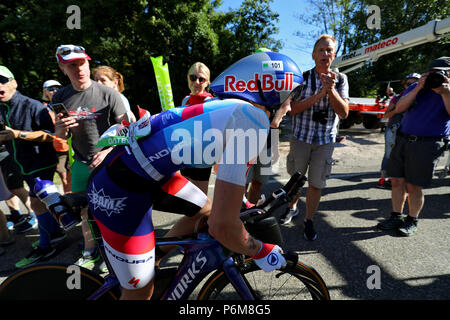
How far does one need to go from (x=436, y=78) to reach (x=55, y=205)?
3752 millimetres

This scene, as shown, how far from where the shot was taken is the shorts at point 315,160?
122 inches

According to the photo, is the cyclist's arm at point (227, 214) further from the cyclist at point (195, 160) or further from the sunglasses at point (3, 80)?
the sunglasses at point (3, 80)

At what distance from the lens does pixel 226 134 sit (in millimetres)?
1209

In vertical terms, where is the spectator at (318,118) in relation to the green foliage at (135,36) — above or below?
below

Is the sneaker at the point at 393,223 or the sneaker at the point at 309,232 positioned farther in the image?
the sneaker at the point at 393,223

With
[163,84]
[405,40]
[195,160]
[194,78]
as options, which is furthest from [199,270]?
[405,40]

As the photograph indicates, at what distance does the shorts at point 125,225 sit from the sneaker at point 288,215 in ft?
8.11

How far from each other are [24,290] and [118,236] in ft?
2.33

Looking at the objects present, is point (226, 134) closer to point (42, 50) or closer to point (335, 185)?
point (335, 185)

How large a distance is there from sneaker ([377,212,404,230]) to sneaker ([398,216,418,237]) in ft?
0.21

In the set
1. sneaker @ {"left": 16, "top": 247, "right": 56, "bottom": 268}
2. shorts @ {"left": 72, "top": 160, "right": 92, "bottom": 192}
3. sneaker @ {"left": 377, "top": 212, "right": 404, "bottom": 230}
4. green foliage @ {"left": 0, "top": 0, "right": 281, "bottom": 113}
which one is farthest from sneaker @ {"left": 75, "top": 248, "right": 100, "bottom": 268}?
green foliage @ {"left": 0, "top": 0, "right": 281, "bottom": 113}

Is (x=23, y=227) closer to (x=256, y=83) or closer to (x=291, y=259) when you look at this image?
(x=291, y=259)

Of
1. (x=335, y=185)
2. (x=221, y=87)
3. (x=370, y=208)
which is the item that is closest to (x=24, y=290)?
(x=221, y=87)

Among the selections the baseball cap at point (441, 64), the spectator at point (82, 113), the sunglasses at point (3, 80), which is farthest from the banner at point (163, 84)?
the baseball cap at point (441, 64)
